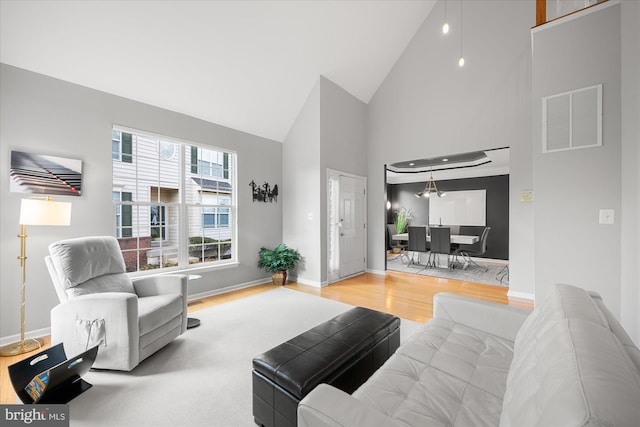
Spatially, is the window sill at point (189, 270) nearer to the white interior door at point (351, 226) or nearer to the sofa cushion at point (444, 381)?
the white interior door at point (351, 226)

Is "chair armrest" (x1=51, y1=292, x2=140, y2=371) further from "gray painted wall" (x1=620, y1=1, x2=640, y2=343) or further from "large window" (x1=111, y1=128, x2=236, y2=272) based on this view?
"gray painted wall" (x1=620, y1=1, x2=640, y2=343)

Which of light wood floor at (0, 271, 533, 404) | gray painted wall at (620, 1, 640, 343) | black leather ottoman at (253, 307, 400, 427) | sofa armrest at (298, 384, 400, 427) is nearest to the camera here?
sofa armrest at (298, 384, 400, 427)

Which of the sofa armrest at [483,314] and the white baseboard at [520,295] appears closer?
the sofa armrest at [483,314]

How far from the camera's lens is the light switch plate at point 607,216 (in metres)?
2.36

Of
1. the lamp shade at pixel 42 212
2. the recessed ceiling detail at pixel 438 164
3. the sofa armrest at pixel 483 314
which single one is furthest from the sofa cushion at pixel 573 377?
the recessed ceiling detail at pixel 438 164

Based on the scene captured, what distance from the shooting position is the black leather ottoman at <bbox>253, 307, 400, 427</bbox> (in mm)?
1391

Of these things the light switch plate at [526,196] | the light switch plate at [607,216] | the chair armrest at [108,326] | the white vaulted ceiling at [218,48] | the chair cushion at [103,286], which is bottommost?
the chair armrest at [108,326]

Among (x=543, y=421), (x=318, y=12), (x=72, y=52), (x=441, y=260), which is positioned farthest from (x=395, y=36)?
(x=543, y=421)

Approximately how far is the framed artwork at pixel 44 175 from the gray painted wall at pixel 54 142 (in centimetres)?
6

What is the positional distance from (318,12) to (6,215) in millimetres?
4334

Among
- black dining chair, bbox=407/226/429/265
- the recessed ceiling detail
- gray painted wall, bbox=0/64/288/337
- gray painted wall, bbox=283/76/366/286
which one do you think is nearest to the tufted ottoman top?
gray painted wall, bbox=283/76/366/286

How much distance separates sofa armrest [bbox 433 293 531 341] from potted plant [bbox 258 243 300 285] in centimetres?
308

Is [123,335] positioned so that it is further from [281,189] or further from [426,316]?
[281,189]

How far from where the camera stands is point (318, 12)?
12.7 feet
